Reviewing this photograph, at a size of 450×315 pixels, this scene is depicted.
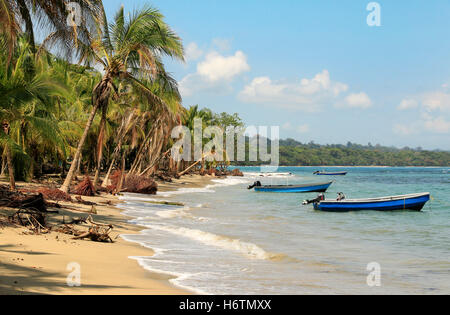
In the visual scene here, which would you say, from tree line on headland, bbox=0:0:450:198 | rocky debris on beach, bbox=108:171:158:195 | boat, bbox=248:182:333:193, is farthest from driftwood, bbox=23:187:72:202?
boat, bbox=248:182:333:193

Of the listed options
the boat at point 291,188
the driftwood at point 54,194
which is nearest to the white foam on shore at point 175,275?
the driftwood at point 54,194

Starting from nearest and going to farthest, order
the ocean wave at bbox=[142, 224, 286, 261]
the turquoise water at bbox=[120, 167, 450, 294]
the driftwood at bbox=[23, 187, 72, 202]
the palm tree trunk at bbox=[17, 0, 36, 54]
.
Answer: the turquoise water at bbox=[120, 167, 450, 294]
the ocean wave at bbox=[142, 224, 286, 261]
the palm tree trunk at bbox=[17, 0, 36, 54]
the driftwood at bbox=[23, 187, 72, 202]

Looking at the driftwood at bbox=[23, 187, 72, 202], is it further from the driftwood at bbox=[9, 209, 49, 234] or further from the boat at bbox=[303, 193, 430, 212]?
the boat at bbox=[303, 193, 430, 212]

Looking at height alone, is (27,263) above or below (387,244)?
above

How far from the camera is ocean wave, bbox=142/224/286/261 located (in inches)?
433

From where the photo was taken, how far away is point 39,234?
32.1ft

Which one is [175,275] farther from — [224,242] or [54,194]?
[54,194]

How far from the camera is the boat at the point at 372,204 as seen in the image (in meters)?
25.7

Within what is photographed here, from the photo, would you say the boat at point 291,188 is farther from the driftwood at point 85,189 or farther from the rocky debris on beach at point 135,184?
the driftwood at point 85,189

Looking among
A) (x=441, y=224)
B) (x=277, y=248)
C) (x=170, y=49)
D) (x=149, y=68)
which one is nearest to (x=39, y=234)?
(x=277, y=248)

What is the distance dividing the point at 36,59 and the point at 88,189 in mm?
8176

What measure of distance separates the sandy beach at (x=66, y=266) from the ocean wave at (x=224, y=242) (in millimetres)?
2514

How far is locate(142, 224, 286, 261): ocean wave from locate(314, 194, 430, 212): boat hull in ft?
43.9
